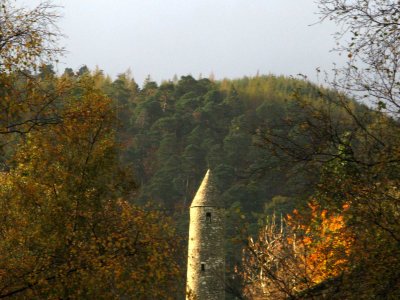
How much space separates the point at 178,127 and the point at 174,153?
6.88m

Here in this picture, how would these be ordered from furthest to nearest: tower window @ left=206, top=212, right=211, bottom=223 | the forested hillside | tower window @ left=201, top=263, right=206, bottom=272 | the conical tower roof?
the forested hillside
the conical tower roof
tower window @ left=206, top=212, right=211, bottom=223
tower window @ left=201, top=263, right=206, bottom=272

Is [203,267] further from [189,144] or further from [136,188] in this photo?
[189,144]

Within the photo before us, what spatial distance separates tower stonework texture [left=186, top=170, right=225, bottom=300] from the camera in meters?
30.7

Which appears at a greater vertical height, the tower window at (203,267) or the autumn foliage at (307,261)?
the autumn foliage at (307,261)

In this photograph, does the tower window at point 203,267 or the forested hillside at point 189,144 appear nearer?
the tower window at point 203,267

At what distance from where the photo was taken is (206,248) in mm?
31219

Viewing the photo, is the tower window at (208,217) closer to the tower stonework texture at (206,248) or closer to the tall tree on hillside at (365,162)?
the tower stonework texture at (206,248)

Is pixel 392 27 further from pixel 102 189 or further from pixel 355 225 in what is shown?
pixel 102 189

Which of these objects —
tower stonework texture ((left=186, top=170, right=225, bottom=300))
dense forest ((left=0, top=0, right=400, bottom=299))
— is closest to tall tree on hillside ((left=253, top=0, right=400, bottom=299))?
dense forest ((left=0, top=0, right=400, bottom=299))

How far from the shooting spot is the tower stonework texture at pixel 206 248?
30734 mm

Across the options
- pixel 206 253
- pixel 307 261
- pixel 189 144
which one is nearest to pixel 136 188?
pixel 307 261

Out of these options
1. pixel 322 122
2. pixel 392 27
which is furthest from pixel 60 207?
pixel 392 27

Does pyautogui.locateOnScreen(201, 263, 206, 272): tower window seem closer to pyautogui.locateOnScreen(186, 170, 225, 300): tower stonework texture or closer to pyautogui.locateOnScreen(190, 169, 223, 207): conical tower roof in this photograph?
pyautogui.locateOnScreen(186, 170, 225, 300): tower stonework texture

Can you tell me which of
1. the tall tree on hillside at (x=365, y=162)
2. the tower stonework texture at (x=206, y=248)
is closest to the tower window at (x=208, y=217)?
the tower stonework texture at (x=206, y=248)
